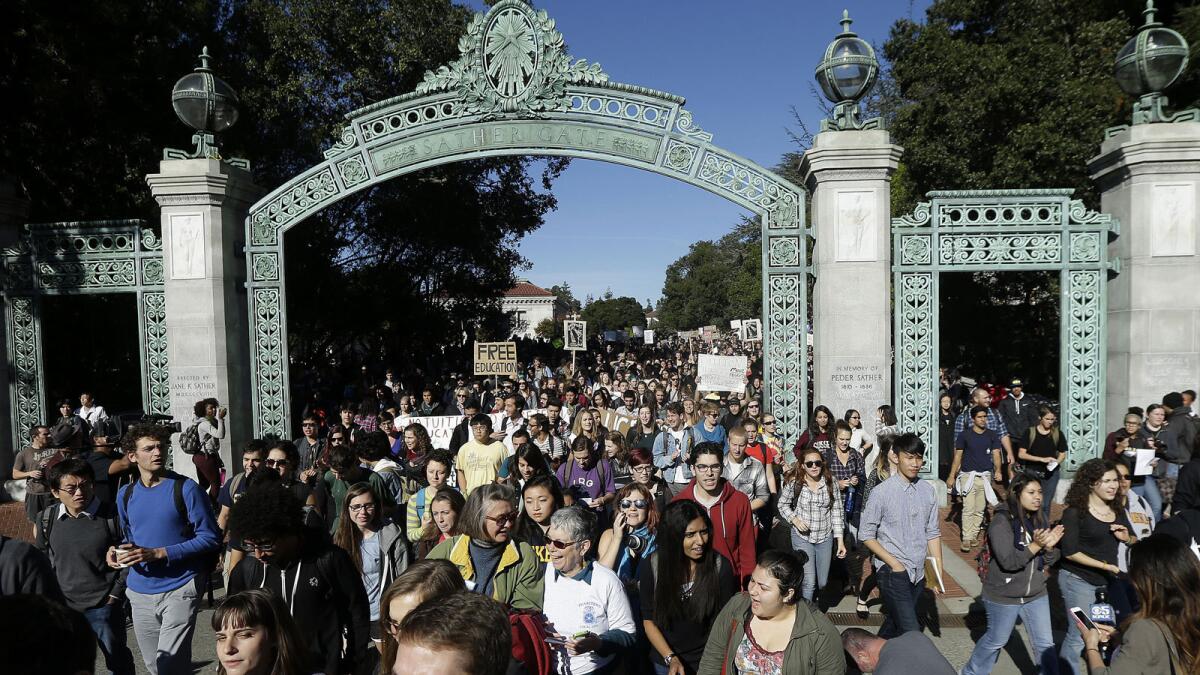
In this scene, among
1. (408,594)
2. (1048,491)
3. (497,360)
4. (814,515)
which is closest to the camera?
(408,594)

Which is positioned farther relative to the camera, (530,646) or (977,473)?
(977,473)

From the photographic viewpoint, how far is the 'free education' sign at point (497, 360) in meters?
15.9

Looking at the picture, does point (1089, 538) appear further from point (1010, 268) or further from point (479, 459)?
point (1010, 268)

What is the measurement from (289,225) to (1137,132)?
1075cm

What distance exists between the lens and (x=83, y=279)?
11141 millimetres

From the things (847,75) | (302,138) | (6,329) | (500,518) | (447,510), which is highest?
(302,138)

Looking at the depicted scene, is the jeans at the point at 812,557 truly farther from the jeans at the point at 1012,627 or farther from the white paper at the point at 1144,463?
the white paper at the point at 1144,463

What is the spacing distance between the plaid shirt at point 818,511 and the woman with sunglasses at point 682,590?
2262mm

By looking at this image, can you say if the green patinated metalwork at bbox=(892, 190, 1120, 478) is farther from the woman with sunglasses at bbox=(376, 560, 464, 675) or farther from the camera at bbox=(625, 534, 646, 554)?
the woman with sunglasses at bbox=(376, 560, 464, 675)

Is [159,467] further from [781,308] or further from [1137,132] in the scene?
[1137,132]

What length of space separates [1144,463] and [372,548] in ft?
22.9

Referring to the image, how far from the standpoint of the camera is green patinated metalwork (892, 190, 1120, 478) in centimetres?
977

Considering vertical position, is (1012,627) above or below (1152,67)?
below

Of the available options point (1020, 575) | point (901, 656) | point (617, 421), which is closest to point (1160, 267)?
point (1020, 575)
